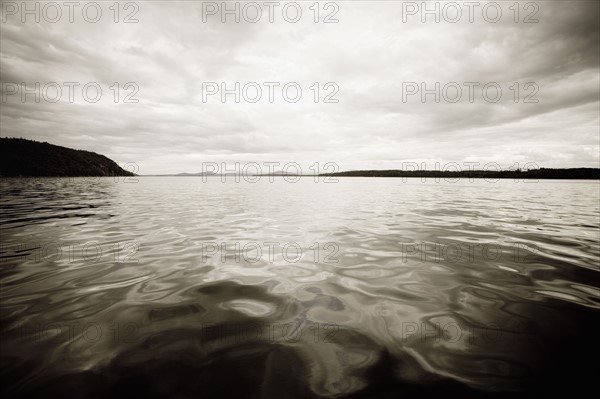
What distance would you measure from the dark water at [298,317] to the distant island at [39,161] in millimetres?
168760

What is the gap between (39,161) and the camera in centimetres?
14412

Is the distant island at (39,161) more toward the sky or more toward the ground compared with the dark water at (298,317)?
more toward the sky

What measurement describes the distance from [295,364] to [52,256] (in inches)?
287

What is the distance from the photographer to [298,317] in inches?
158

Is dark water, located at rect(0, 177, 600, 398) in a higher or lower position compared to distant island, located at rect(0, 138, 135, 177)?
lower

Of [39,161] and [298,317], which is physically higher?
[39,161]

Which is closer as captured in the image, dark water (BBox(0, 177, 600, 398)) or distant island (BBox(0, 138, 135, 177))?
dark water (BBox(0, 177, 600, 398))

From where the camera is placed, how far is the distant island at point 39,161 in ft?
434

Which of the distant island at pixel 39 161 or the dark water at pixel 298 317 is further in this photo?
the distant island at pixel 39 161

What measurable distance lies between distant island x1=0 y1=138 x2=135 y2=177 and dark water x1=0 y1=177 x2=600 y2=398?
169 metres

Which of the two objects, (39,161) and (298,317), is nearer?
(298,317)

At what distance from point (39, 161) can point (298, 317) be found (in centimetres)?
20252

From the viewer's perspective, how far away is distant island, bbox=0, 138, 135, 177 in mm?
132250

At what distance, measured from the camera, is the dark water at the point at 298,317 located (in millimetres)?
2721
